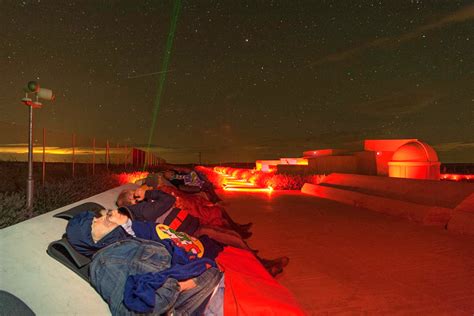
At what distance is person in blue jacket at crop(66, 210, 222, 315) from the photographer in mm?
2467

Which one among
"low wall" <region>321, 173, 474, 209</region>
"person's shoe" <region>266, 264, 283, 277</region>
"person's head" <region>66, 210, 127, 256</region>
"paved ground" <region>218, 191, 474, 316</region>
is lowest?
"paved ground" <region>218, 191, 474, 316</region>

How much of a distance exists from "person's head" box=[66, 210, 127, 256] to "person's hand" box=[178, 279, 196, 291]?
611mm

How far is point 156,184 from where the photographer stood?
304 inches

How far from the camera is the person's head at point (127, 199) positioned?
5.16 m

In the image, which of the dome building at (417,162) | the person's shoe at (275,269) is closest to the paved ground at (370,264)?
the person's shoe at (275,269)

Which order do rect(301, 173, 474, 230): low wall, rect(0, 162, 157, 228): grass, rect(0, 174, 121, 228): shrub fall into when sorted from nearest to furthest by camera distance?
rect(0, 174, 121, 228): shrub
rect(0, 162, 157, 228): grass
rect(301, 173, 474, 230): low wall

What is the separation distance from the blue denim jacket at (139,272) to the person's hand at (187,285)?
3cm

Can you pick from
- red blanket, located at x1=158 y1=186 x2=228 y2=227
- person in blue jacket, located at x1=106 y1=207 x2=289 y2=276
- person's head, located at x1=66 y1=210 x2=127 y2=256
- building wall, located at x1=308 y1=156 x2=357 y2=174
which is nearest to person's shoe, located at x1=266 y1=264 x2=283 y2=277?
person in blue jacket, located at x1=106 y1=207 x2=289 y2=276

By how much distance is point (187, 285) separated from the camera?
278 cm

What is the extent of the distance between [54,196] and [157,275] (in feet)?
20.0

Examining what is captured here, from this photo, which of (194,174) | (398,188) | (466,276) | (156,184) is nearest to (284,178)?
(398,188)

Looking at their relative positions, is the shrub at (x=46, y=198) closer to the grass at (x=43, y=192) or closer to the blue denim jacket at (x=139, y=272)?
the grass at (x=43, y=192)

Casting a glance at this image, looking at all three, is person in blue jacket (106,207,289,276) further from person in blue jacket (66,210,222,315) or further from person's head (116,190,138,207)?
person's head (116,190,138,207)

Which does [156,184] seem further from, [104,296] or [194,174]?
[104,296]
